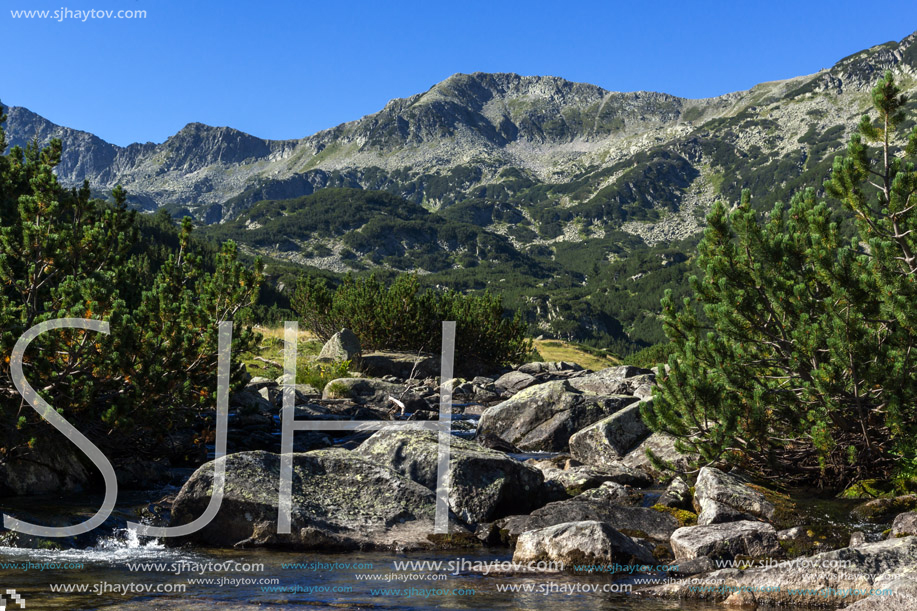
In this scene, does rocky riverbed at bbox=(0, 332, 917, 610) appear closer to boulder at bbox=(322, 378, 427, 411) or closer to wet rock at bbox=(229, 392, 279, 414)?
wet rock at bbox=(229, 392, 279, 414)

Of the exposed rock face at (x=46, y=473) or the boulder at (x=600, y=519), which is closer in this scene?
the boulder at (x=600, y=519)

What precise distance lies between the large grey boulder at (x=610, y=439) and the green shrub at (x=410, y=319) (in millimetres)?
25223

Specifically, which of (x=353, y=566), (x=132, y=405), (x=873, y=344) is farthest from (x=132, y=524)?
(x=873, y=344)

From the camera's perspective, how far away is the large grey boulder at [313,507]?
12031 mm

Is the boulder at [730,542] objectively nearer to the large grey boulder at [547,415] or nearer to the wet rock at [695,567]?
the wet rock at [695,567]

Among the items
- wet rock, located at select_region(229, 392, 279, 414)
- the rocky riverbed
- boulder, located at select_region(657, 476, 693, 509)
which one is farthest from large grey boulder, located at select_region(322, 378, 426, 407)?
boulder, located at select_region(657, 476, 693, 509)

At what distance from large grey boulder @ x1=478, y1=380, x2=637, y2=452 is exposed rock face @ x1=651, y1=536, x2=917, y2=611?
12.9 meters

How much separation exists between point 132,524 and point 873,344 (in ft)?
45.1

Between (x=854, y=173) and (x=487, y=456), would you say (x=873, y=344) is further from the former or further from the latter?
(x=487, y=456)

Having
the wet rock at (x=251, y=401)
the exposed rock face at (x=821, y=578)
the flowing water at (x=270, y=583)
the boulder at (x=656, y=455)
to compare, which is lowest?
the flowing water at (x=270, y=583)

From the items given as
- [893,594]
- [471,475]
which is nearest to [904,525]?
[893,594]

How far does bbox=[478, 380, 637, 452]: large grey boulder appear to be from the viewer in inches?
896

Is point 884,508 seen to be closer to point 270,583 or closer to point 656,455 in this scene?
point 656,455

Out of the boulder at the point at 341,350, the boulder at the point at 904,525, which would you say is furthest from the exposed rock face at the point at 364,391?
the boulder at the point at 904,525
